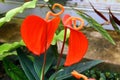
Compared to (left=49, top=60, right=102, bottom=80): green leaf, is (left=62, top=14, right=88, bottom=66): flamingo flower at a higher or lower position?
higher

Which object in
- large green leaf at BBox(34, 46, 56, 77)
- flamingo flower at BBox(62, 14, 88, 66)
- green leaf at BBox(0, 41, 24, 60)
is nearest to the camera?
flamingo flower at BBox(62, 14, 88, 66)

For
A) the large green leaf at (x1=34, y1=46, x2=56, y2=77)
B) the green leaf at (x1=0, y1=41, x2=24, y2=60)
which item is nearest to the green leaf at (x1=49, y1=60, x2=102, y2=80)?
the large green leaf at (x1=34, y1=46, x2=56, y2=77)

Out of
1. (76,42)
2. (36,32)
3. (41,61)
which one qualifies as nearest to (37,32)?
(36,32)

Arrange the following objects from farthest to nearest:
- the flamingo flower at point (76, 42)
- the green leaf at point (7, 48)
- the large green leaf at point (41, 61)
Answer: the green leaf at point (7, 48), the large green leaf at point (41, 61), the flamingo flower at point (76, 42)

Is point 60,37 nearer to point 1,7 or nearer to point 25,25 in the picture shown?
point 25,25

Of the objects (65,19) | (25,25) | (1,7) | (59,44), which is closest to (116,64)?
(59,44)

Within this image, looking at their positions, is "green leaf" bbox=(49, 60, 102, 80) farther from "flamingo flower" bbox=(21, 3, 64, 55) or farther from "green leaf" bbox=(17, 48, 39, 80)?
"flamingo flower" bbox=(21, 3, 64, 55)

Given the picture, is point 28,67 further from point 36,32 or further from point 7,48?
point 36,32

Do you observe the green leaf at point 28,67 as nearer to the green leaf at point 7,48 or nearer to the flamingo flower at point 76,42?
the green leaf at point 7,48

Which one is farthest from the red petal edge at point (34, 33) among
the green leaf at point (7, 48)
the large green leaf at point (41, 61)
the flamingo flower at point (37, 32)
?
the green leaf at point (7, 48)
